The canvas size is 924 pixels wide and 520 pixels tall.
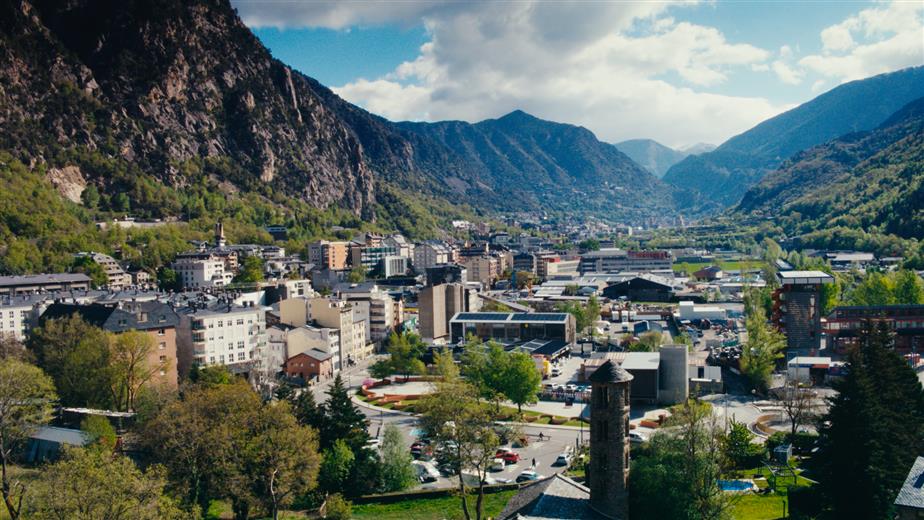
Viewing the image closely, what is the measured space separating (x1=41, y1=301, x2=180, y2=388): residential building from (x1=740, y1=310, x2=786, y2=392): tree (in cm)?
5140

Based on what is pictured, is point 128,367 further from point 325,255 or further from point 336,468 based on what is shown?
point 325,255

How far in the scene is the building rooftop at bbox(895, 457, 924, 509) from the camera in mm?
27984

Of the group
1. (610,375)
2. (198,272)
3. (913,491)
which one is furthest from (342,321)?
(913,491)

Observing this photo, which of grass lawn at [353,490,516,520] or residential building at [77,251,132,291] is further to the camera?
residential building at [77,251,132,291]

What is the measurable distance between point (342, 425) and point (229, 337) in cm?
2746

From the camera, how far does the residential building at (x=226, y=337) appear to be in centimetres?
6612

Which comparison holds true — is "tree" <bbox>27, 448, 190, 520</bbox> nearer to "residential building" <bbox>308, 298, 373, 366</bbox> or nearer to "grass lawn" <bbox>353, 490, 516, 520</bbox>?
"grass lawn" <bbox>353, 490, 516, 520</bbox>

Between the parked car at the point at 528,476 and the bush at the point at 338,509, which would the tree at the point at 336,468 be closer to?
the bush at the point at 338,509

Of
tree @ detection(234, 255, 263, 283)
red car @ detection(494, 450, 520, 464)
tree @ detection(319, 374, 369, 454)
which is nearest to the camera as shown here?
tree @ detection(319, 374, 369, 454)

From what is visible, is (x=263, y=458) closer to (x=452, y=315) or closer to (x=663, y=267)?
(x=452, y=315)

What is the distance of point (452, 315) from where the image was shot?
327ft

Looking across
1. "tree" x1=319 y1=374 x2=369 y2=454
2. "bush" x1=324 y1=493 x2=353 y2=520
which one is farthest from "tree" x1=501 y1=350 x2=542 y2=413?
"bush" x1=324 y1=493 x2=353 y2=520

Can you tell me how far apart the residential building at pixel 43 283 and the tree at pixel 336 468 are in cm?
6804

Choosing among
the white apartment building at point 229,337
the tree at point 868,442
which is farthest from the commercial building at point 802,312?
the white apartment building at point 229,337
